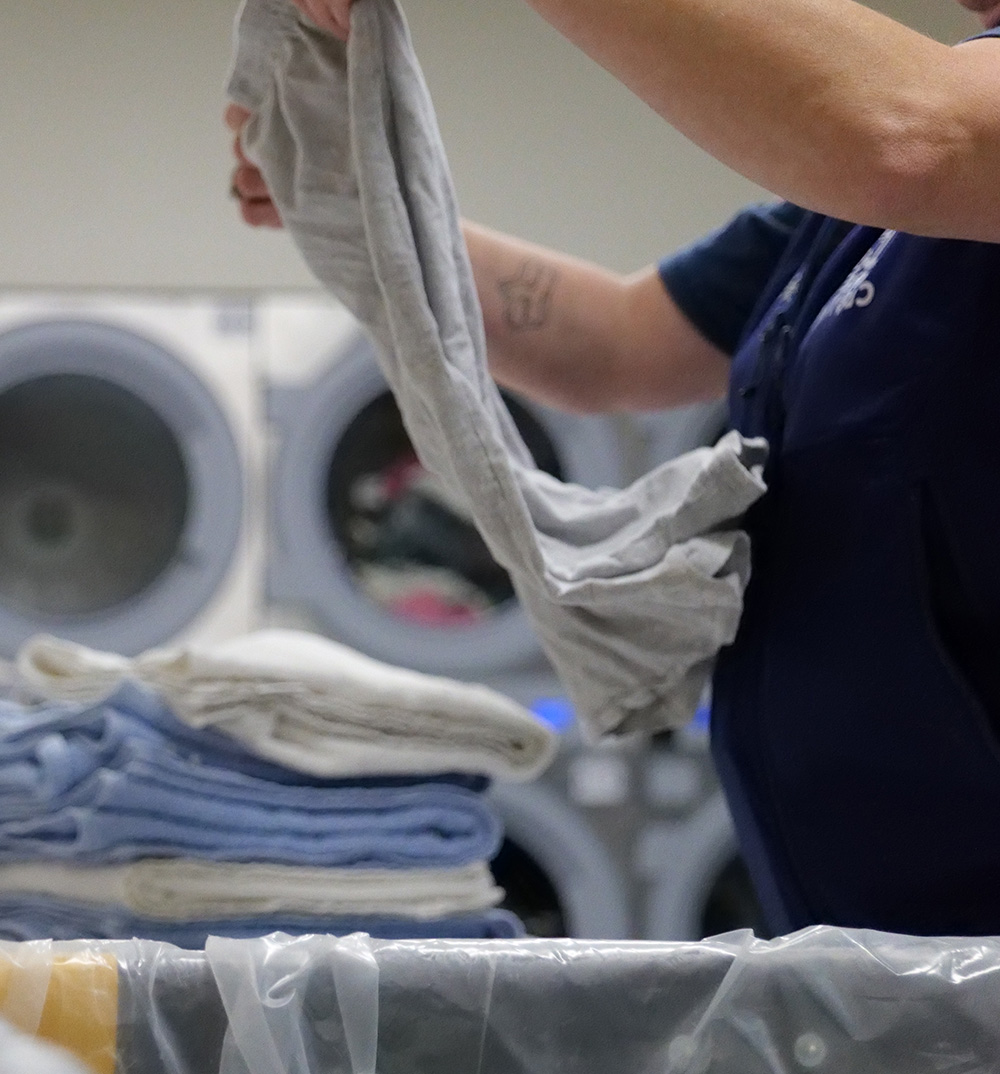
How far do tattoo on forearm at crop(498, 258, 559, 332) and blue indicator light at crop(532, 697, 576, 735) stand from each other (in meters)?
0.62

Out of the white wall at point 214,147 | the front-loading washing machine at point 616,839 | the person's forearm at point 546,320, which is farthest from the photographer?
the white wall at point 214,147

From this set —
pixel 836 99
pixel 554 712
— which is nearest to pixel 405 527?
pixel 554 712

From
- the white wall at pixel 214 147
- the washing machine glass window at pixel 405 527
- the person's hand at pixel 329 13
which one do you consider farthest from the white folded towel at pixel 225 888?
the white wall at pixel 214 147

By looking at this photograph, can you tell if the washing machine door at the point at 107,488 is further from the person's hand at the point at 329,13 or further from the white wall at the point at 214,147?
the person's hand at the point at 329,13

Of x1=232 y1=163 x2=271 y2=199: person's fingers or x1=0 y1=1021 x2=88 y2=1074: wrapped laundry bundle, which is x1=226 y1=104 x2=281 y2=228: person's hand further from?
x1=0 y1=1021 x2=88 y2=1074: wrapped laundry bundle

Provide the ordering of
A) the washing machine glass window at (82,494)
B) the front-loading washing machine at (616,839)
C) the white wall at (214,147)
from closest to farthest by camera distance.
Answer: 1. the front-loading washing machine at (616,839)
2. the washing machine glass window at (82,494)
3. the white wall at (214,147)

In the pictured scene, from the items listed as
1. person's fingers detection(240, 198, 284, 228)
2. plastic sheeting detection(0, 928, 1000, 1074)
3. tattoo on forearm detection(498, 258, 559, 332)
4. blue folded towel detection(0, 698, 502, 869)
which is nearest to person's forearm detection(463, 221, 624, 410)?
tattoo on forearm detection(498, 258, 559, 332)

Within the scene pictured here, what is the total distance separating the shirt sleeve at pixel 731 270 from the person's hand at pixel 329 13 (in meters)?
0.34

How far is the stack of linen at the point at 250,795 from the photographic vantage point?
2.45 feet

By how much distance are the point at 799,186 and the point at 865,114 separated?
37 mm

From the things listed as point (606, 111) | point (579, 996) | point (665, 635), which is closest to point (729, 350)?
point (665, 635)

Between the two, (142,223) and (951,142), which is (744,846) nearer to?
(951,142)

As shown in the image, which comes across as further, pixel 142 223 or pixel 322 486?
pixel 142 223

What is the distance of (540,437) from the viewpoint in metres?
1.58
